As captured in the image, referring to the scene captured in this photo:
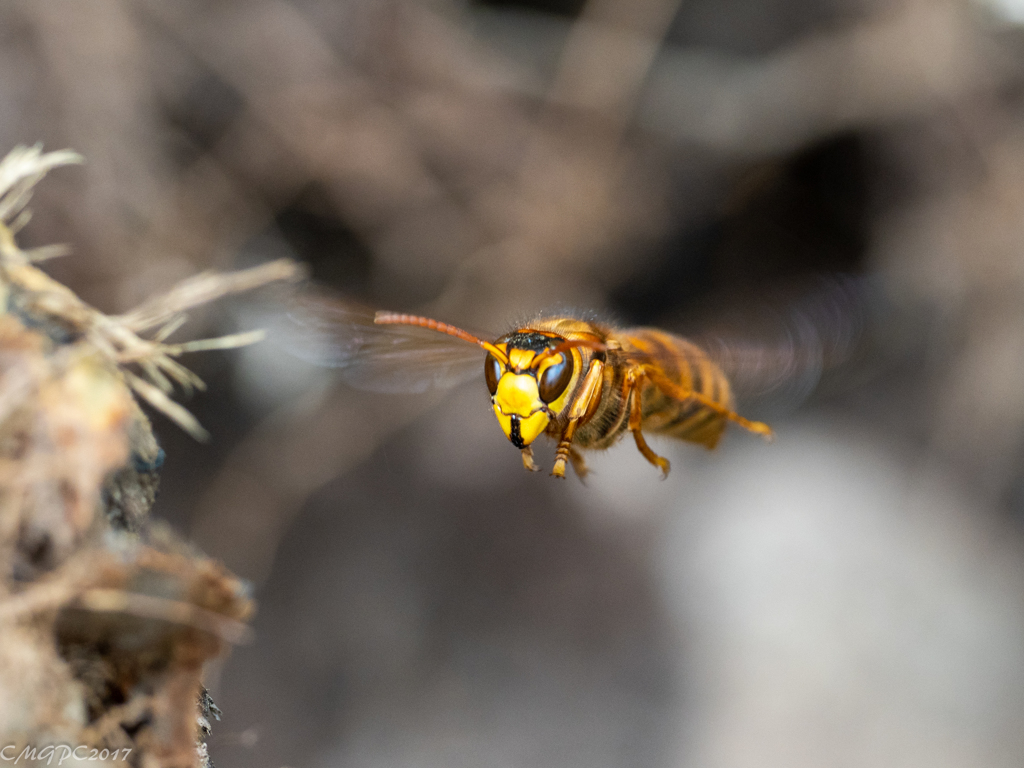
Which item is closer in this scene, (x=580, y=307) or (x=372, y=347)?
(x=372, y=347)

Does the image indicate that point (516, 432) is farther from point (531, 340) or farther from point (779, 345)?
point (779, 345)

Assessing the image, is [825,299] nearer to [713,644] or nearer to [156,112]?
[713,644]

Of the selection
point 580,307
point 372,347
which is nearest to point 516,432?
point 372,347

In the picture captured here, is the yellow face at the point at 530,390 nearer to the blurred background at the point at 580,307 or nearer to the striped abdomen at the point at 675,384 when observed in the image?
the striped abdomen at the point at 675,384

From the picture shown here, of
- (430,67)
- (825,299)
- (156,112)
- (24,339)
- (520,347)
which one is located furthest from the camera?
(430,67)

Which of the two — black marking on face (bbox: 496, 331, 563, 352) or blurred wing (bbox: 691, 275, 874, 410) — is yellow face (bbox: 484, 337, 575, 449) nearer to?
black marking on face (bbox: 496, 331, 563, 352)

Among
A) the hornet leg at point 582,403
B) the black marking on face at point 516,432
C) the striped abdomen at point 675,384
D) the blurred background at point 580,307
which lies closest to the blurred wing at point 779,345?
the striped abdomen at point 675,384

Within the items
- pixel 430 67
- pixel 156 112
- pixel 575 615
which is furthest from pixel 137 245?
pixel 575 615
